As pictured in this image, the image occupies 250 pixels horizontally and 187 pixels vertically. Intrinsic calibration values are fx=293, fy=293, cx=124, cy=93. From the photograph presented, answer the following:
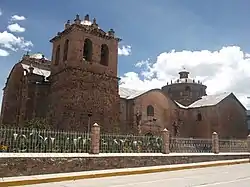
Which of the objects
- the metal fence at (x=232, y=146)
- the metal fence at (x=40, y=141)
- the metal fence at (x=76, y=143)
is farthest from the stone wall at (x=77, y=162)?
the metal fence at (x=232, y=146)

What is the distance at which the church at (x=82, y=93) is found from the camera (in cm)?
2247

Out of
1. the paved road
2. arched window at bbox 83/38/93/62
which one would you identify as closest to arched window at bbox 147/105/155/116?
arched window at bbox 83/38/93/62

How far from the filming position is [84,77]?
2312 centimetres

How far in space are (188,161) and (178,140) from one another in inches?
59.8

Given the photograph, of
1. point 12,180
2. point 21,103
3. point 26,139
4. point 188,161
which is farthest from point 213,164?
point 21,103

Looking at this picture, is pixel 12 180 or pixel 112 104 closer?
pixel 12 180

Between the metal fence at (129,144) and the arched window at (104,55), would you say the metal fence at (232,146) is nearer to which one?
the metal fence at (129,144)

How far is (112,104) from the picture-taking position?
24.6 metres

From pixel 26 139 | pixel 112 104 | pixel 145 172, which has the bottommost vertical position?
pixel 145 172

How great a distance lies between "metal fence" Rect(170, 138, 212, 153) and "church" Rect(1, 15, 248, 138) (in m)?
7.45

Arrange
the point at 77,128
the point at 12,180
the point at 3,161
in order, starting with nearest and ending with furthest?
the point at 12,180 < the point at 3,161 < the point at 77,128

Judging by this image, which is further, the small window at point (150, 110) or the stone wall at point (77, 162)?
the small window at point (150, 110)

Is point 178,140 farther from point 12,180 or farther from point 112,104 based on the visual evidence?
point 12,180

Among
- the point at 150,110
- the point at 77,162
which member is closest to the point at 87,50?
the point at 150,110
